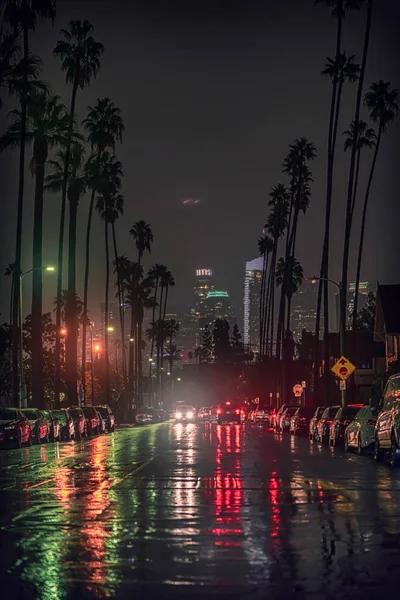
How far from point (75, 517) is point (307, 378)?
400ft

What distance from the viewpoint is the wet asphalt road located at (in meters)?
9.33

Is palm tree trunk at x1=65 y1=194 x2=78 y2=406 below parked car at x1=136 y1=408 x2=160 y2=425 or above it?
above

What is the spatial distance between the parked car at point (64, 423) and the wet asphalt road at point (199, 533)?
80.9ft

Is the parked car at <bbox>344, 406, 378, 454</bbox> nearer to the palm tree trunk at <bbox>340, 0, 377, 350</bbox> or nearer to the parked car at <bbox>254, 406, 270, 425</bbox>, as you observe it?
the palm tree trunk at <bbox>340, 0, 377, 350</bbox>

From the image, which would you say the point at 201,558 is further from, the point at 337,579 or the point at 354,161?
the point at 354,161

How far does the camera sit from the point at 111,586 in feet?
30.3

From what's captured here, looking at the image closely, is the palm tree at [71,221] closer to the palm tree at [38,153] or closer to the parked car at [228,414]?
the palm tree at [38,153]

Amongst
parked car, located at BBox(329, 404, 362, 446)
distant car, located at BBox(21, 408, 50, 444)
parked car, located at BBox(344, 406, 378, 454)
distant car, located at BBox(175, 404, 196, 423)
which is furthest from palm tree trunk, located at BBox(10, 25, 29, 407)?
distant car, located at BBox(175, 404, 196, 423)

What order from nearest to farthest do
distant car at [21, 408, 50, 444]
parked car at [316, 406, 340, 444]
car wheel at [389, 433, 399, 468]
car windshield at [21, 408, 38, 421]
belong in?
1. car wheel at [389, 433, 399, 468]
2. parked car at [316, 406, 340, 444]
3. distant car at [21, 408, 50, 444]
4. car windshield at [21, 408, 38, 421]

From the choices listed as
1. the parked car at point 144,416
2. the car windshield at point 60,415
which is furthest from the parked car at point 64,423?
the parked car at point 144,416

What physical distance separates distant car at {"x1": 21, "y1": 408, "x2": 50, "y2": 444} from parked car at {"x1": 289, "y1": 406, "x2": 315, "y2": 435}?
1548cm

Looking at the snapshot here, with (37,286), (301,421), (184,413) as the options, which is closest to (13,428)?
(37,286)

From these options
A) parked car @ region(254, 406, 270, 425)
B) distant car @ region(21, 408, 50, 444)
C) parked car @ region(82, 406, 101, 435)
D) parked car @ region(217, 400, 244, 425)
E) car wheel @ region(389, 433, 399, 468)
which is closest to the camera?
car wheel @ region(389, 433, 399, 468)

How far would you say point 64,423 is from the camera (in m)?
50.7
